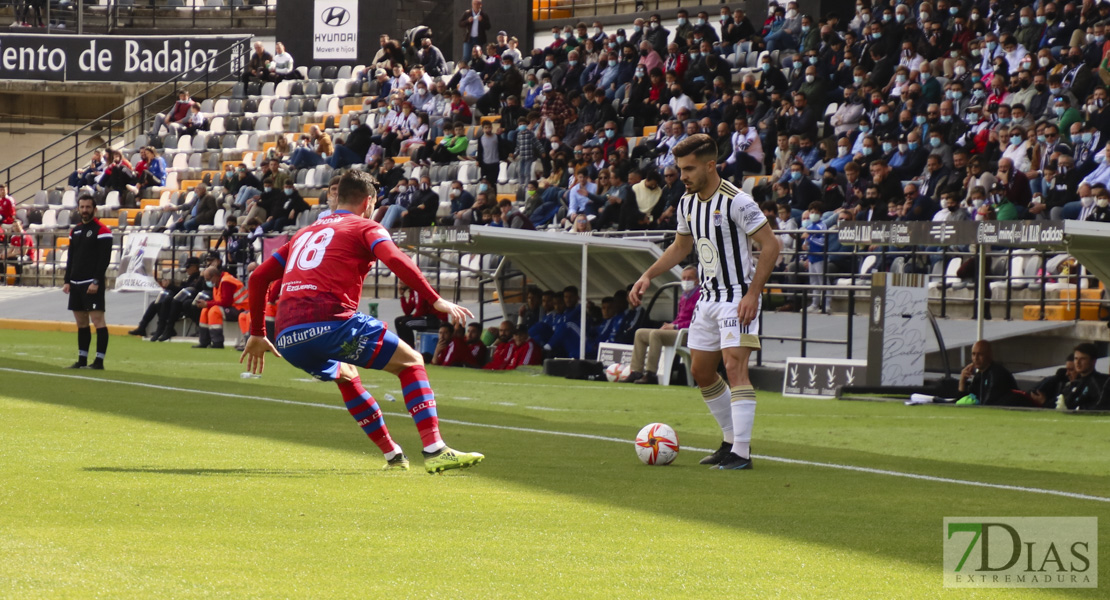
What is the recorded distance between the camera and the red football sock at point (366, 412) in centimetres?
766

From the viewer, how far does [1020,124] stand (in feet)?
62.9

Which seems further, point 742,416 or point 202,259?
point 202,259

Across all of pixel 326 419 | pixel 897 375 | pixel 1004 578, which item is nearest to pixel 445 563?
pixel 1004 578

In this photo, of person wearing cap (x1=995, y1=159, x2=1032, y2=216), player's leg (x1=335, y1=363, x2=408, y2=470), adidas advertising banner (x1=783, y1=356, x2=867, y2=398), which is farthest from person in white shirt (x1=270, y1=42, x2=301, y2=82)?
player's leg (x1=335, y1=363, x2=408, y2=470)

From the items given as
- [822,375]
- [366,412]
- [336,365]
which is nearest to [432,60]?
[822,375]

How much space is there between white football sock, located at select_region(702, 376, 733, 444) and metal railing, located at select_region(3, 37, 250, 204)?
105 ft

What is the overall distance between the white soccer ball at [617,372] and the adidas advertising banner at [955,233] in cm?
374

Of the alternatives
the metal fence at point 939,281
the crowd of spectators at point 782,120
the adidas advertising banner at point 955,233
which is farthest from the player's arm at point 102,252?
the adidas advertising banner at point 955,233

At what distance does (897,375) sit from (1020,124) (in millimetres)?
5523

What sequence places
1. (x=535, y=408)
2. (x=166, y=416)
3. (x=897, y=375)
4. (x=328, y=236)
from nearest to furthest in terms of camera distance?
(x=328, y=236) < (x=166, y=416) < (x=535, y=408) < (x=897, y=375)

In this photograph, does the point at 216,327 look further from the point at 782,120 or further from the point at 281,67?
the point at 281,67

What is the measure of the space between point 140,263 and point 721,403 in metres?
20.7

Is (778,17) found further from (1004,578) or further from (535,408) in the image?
(1004,578)

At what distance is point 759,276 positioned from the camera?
7910 millimetres
